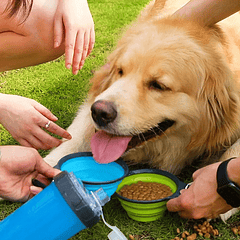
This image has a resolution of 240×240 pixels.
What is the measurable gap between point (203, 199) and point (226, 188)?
16cm

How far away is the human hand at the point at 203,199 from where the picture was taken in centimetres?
173

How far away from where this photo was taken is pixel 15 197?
5.92 feet

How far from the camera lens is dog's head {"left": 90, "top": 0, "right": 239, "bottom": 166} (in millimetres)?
2010

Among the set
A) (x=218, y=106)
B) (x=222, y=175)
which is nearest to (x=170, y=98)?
(x=218, y=106)

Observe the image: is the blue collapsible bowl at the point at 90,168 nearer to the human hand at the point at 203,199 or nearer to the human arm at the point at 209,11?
the human hand at the point at 203,199

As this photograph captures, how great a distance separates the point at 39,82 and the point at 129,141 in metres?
1.66

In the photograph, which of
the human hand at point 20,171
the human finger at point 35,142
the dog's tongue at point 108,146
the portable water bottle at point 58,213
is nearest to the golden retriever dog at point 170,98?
the dog's tongue at point 108,146

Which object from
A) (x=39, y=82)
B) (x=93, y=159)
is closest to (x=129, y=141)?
(x=93, y=159)

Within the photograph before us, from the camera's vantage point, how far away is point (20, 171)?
174 centimetres

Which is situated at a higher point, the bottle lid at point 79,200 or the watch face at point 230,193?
the bottle lid at point 79,200

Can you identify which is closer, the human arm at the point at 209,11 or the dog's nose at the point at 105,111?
the dog's nose at the point at 105,111

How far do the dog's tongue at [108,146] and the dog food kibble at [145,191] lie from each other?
0.18 m

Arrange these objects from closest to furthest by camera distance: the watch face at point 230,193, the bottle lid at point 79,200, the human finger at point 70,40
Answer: the bottle lid at point 79,200 → the watch face at point 230,193 → the human finger at point 70,40

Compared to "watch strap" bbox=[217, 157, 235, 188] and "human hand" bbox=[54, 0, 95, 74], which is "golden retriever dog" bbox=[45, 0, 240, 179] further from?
"watch strap" bbox=[217, 157, 235, 188]
